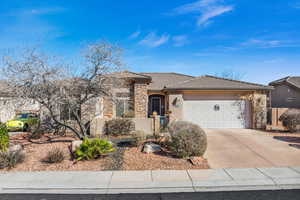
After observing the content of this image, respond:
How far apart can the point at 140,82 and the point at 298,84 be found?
1967cm

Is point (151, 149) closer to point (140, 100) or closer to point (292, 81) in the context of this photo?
point (140, 100)

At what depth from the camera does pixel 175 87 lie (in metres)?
13.5

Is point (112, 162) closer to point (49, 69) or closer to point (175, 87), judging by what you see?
point (49, 69)

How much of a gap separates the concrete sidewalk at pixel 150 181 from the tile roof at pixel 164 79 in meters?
12.1

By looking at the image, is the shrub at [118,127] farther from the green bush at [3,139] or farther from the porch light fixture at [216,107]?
the porch light fixture at [216,107]

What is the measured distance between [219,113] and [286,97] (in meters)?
13.4

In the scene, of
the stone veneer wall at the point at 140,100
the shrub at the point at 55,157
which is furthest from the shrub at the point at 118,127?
the shrub at the point at 55,157

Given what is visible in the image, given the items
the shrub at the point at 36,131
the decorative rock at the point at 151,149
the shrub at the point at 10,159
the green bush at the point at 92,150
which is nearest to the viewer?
the shrub at the point at 10,159

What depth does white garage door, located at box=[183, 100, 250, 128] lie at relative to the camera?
13.6 metres

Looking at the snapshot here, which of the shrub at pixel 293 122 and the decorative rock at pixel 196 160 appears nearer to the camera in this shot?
the decorative rock at pixel 196 160

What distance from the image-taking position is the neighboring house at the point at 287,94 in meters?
20.8

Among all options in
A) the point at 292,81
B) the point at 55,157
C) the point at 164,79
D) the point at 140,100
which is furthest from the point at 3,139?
the point at 292,81

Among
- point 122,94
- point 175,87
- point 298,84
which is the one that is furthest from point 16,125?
point 298,84

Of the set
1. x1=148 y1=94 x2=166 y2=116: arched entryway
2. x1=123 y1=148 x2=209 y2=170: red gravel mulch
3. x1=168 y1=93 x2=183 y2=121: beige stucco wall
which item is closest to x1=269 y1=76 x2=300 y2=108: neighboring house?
x1=148 y1=94 x2=166 y2=116: arched entryway
